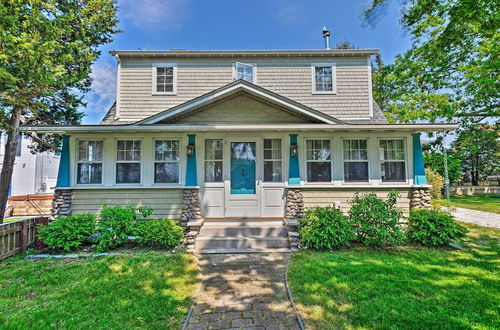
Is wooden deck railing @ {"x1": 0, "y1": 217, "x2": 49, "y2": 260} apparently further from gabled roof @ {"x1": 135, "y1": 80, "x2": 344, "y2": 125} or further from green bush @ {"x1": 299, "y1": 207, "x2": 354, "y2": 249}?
green bush @ {"x1": 299, "y1": 207, "x2": 354, "y2": 249}

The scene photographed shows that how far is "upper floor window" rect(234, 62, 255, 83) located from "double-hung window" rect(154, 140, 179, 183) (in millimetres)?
3513

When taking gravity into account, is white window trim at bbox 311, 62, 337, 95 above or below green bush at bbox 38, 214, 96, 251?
above

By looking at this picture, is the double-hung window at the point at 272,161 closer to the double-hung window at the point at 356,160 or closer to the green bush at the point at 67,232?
the double-hung window at the point at 356,160

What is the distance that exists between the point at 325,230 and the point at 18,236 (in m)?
7.20

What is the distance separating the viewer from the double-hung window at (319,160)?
A: 692 cm

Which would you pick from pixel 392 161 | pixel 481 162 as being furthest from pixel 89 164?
pixel 481 162

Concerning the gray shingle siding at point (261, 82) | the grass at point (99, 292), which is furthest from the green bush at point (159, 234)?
the gray shingle siding at point (261, 82)

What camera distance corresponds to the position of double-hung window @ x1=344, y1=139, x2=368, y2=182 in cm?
693

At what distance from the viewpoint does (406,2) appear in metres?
4.47

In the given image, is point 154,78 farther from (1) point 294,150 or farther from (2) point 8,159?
(2) point 8,159

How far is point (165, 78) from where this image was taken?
827 cm

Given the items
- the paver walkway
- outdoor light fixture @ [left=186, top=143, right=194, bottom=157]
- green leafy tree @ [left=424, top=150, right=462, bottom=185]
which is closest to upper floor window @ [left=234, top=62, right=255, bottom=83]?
outdoor light fixture @ [left=186, top=143, right=194, bottom=157]

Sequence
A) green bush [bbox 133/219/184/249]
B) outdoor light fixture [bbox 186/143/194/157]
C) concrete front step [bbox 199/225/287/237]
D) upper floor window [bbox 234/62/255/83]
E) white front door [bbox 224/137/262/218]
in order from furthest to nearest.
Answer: upper floor window [bbox 234/62/255/83]
white front door [bbox 224/137/262/218]
outdoor light fixture [bbox 186/143/194/157]
concrete front step [bbox 199/225/287/237]
green bush [bbox 133/219/184/249]

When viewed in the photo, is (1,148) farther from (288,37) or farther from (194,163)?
(288,37)
